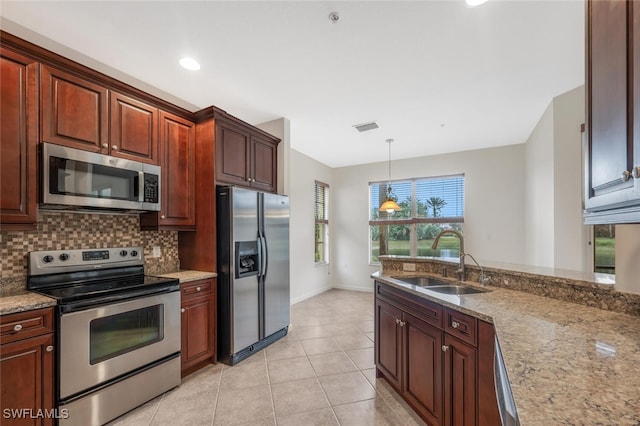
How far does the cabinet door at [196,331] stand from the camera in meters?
2.58

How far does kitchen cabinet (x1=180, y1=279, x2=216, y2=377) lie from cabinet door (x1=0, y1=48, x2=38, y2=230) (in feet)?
4.02

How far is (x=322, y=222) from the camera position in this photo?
6.30 metres

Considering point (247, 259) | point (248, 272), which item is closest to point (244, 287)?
point (248, 272)

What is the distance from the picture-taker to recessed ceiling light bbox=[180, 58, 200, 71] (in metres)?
2.42

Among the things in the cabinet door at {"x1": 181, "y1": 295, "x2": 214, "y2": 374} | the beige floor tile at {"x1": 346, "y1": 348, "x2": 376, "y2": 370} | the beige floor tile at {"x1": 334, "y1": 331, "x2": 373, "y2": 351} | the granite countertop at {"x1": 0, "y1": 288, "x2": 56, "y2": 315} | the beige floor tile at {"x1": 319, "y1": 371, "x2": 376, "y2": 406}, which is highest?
the granite countertop at {"x1": 0, "y1": 288, "x2": 56, "y2": 315}

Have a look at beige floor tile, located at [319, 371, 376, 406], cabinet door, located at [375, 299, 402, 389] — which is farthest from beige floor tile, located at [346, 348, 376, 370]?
cabinet door, located at [375, 299, 402, 389]

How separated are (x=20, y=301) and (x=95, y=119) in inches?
55.6

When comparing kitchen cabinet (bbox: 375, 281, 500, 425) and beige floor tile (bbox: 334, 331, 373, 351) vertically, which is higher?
kitchen cabinet (bbox: 375, 281, 500, 425)

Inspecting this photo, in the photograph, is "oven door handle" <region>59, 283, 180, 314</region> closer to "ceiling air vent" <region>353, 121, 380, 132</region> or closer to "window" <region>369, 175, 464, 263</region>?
"ceiling air vent" <region>353, 121, 380, 132</region>

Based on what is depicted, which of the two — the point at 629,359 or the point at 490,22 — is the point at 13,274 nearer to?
the point at 629,359

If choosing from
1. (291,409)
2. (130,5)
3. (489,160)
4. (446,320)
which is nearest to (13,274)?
(130,5)

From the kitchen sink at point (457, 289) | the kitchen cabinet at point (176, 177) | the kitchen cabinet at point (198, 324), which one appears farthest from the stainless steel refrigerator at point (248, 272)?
the kitchen sink at point (457, 289)

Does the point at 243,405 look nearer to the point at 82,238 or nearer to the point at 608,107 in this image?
the point at 82,238

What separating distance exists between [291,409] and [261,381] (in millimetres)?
504
